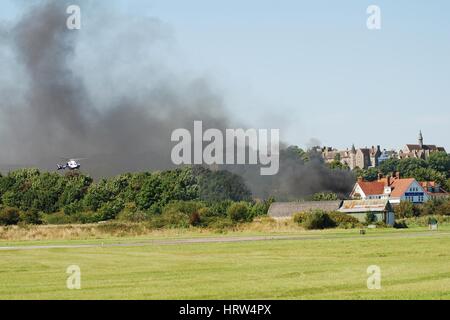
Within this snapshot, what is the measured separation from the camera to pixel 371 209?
92.8 metres

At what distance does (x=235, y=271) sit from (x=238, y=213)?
6641 centimetres

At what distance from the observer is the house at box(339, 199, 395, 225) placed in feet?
296

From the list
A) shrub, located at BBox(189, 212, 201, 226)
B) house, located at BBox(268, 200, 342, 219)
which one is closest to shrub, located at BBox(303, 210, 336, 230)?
shrub, located at BBox(189, 212, 201, 226)

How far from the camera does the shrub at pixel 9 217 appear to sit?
92.2 metres

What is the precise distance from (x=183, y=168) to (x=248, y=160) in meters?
12.0

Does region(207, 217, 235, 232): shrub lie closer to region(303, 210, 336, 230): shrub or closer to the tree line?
region(303, 210, 336, 230): shrub

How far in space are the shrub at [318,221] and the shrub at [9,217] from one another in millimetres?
36338

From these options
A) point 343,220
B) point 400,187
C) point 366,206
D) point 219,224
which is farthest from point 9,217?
point 400,187

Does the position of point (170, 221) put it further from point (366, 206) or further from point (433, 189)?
point (433, 189)

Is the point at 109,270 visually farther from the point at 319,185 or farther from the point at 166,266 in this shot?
the point at 319,185

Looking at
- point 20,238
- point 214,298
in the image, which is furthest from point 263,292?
point 20,238

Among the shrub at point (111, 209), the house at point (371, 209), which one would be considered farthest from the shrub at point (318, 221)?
the shrub at point (111, 209)

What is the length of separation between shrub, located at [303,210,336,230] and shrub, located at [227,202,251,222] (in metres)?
14.5

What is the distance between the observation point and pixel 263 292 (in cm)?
2328
